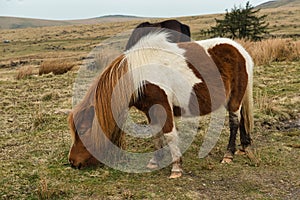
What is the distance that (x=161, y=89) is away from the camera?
403 centimetres

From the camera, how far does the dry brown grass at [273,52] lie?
1275 cm

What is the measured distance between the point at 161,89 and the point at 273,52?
33.4 feet

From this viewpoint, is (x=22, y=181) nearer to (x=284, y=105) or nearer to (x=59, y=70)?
(x=284, y=105)

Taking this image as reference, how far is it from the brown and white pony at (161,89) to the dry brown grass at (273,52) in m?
8.38

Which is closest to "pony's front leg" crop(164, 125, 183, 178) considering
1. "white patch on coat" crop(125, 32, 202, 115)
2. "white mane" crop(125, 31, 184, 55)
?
"white patch on coat" crop(125, 32, 202, 115)

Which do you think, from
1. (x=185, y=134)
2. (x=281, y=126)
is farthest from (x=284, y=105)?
(x=185, y=134)

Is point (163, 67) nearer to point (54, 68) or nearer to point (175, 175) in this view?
point (175, 175)

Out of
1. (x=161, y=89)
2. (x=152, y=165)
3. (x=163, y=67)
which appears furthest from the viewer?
(x=152, y=165)

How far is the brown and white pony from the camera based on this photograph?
3.92 m

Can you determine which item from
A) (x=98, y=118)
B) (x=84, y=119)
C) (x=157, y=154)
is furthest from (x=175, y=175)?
(x=84, y=119)

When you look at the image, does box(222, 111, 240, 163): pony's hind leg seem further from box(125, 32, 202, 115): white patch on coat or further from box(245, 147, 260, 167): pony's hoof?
box(125, 32, 202, 115): white patch on coat

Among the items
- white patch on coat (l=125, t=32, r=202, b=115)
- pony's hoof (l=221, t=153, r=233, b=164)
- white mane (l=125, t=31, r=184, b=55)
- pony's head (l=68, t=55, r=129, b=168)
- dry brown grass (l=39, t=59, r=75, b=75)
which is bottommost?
pony's hoof (l=221, t=153, r=233, b=164)

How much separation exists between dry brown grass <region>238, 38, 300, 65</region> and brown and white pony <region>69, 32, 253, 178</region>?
8377mm

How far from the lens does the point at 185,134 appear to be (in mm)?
5824
